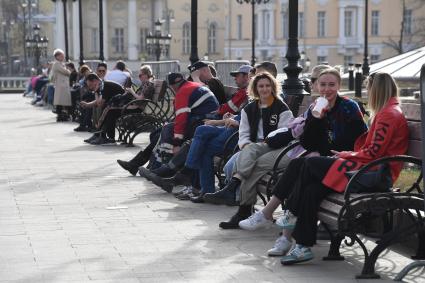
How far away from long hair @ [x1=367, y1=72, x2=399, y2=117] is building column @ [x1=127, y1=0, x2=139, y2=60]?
84136mm

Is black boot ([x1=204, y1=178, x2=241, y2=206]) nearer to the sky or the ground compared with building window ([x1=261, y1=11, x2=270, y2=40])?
nearer to the ground

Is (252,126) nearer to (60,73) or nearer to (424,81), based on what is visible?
(424,81)

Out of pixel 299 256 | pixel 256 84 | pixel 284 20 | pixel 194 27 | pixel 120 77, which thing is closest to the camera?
pixel 299 256

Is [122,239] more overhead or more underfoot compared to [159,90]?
more underfoot

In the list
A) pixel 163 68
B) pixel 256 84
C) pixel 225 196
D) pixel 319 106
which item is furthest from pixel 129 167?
pixel 163 68

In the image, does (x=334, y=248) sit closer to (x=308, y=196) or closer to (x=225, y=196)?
(x=308, y=196)

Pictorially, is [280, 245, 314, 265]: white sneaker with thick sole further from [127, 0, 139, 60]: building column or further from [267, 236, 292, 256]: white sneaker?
[127, 0, 139, 60]: building column

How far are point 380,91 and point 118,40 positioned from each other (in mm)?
86956

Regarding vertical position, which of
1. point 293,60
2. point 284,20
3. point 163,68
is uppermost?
point 284,20

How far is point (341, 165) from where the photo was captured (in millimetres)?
7121

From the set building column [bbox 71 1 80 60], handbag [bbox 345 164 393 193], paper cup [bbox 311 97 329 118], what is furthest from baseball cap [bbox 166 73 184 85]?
building column [bbox 71 1 80 60]

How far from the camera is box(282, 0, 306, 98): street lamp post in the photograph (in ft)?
39.3

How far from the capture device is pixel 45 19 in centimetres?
A: 9556

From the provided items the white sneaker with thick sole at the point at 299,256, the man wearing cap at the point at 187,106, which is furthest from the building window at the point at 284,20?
the white sneaker with thick sole at the point at 299,256
